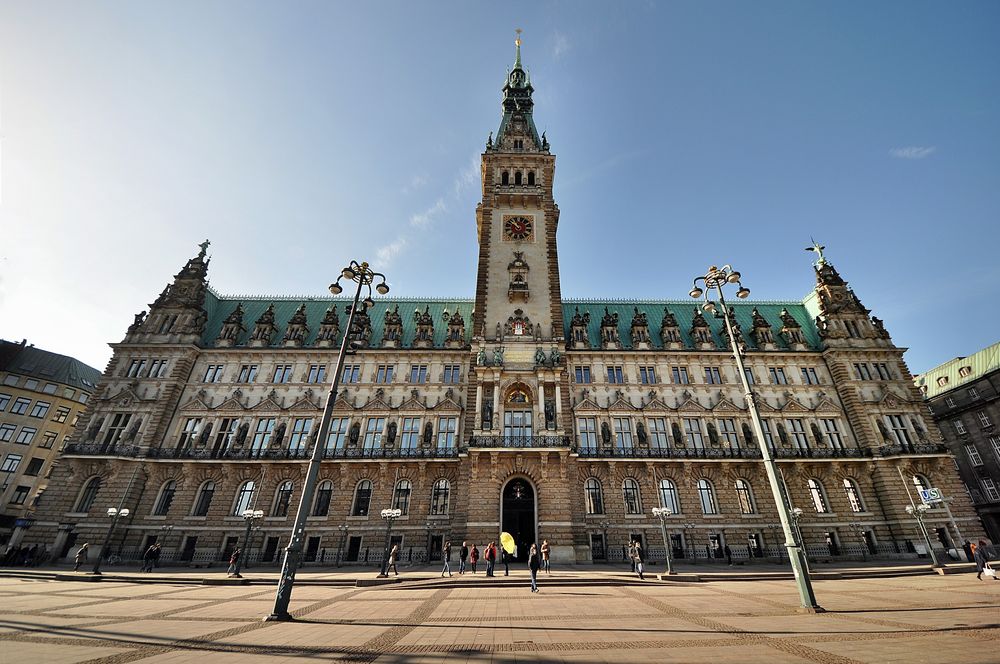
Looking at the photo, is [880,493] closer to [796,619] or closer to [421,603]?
[796,619]

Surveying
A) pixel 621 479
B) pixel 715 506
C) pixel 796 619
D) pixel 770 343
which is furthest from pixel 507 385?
pixel 770 343

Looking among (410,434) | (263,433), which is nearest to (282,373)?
(263,433)

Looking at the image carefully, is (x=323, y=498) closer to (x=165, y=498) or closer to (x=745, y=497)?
(x=165, y=498)

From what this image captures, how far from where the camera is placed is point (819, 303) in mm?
44594

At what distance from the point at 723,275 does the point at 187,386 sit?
152 feet

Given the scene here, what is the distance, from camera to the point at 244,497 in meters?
34.8

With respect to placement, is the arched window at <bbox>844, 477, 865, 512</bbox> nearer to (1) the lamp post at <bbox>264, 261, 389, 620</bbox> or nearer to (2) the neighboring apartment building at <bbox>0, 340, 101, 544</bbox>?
(1) the lamp post at <bbox>264, 261, 389, 620</bbox>

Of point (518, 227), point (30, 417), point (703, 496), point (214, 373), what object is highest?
point (518, 227)

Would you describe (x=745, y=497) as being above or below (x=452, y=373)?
below

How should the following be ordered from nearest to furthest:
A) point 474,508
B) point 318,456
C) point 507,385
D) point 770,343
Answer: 1. point 318,456
2. point 474,508
3. point 507,385
4. point 770,343

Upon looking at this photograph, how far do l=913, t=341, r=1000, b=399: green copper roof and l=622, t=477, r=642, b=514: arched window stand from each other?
141 feet

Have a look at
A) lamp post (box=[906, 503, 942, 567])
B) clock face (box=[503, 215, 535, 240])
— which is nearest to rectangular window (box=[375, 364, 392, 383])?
clock face (box=[503, 215, 535, 240])

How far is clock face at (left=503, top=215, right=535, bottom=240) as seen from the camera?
43.9 meters

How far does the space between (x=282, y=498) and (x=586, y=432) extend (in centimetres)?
2732
